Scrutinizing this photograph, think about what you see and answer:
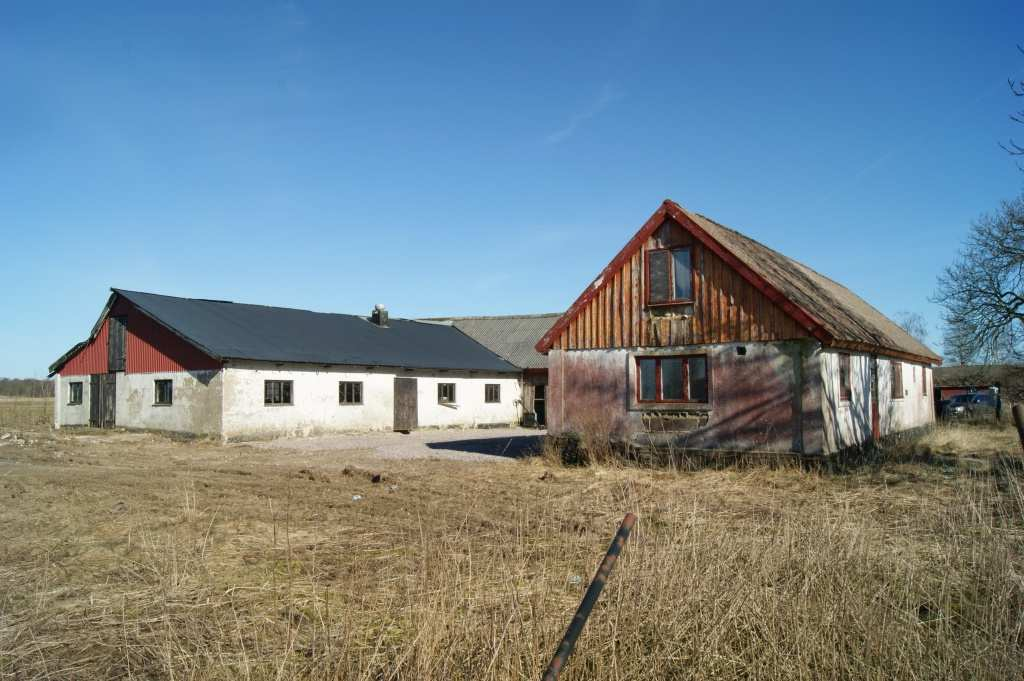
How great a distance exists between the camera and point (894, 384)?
23.6 meters

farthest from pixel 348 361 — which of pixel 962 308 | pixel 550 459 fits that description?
pixel 962 308

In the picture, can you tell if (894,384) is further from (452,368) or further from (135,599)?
(135,599)

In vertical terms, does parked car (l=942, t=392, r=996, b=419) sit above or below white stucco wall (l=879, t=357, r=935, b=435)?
below

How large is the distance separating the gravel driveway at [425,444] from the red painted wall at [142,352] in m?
4.21

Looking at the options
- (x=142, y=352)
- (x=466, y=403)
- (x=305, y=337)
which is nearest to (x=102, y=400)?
(x=142, y=352)

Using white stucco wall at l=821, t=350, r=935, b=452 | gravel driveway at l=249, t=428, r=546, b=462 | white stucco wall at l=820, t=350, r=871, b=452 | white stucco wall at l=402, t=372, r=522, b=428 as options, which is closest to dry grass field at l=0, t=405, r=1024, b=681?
white stucco wall at l=820, t=350, r=871, b=452

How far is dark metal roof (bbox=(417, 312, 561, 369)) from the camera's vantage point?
Result: 40.0 meters

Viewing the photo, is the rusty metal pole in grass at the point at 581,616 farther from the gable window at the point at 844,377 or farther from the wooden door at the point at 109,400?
the wooden door at the point at 109,400

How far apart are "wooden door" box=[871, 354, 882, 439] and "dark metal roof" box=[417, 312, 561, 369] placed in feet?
64.0

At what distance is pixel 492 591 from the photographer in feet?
19.0

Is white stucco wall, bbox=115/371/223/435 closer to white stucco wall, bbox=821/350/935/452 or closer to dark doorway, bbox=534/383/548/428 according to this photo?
dark doorway, bbox=534/383/548/428

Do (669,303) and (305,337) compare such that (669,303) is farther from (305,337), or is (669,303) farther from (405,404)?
(305,337)

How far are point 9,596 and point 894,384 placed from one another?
959 inches

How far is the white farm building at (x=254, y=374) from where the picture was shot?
85.6 feet
